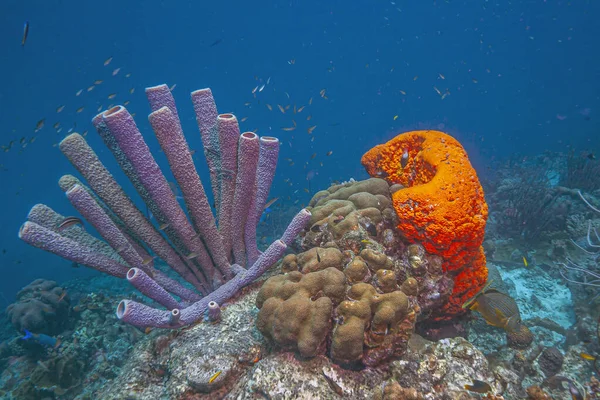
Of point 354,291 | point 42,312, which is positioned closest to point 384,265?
point 354,291

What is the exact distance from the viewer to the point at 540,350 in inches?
137

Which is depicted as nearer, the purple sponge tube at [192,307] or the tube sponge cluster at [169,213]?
the purple sponge tube at [192,307]

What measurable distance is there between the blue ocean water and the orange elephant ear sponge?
1364 cm

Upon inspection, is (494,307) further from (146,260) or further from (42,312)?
(42,312)

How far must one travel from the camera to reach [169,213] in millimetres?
3156

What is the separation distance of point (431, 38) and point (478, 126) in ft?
121

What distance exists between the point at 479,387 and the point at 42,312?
315 inches

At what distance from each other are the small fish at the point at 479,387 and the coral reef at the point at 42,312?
25.8 feet

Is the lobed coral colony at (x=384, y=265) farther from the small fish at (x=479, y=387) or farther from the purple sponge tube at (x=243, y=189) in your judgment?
the purple sponge tube at (x=243, y=189)

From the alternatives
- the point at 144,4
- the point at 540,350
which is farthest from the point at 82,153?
the point at 144,4

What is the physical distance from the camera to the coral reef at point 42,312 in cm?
600

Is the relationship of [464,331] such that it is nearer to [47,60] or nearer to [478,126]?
[47,60]

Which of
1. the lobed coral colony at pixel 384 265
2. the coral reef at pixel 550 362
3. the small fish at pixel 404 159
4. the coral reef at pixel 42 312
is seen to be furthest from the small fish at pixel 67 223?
the coral reef at pixel 550 362

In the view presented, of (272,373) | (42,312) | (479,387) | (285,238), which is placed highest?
(285,238)
